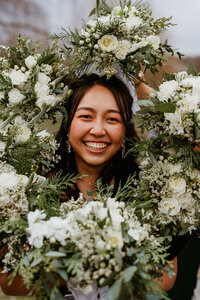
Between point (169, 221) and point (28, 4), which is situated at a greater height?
point (28, 4)

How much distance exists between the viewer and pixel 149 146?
1.76 m

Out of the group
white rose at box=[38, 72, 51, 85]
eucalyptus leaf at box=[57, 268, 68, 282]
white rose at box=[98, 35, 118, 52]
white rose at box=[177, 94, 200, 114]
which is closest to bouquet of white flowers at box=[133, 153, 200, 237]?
white rose at box=[177, 94, 200, 114]

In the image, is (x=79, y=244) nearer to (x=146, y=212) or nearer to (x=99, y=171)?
(x=146, y=212)

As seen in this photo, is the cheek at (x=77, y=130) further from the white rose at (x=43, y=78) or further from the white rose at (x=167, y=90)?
the white rose at (x=167, y=90)

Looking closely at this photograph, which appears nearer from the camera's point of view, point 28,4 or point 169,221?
point 169,221

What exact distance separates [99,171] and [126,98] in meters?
0.51

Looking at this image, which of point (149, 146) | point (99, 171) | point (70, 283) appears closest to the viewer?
point (70, 283)

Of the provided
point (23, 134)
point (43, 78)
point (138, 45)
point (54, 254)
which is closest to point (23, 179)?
point (23, 134)

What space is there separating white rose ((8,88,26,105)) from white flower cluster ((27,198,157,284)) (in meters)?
0.85

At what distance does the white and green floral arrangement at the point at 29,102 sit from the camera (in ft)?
5.71

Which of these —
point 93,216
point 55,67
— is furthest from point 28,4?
point 93,216

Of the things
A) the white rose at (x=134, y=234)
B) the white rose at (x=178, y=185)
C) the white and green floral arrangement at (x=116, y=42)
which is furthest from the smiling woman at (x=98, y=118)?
the white rose at (x=134, y=234)

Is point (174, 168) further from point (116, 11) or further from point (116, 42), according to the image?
point (116, 11)

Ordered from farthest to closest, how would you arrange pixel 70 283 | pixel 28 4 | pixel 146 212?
pixel 28 4 < pixel 146 212 < pixel 70 283
